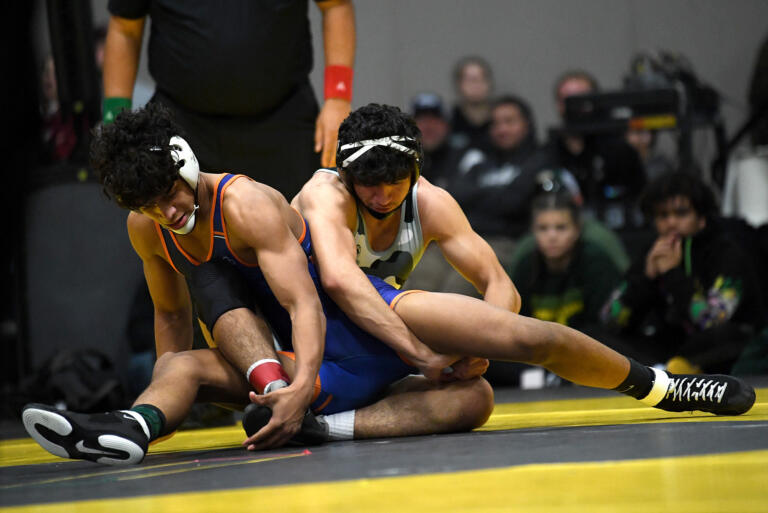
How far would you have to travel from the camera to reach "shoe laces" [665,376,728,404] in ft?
9.50

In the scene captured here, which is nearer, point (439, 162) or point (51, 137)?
point (51, 137)

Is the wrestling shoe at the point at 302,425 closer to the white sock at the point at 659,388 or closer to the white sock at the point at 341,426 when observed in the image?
the white sock at the point at 341,426

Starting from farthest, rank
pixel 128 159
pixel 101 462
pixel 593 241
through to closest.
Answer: pixel 593 241 → pixel 128 159 → pixel 101 462

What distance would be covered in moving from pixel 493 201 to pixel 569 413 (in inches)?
123

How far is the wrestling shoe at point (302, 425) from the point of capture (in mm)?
2654

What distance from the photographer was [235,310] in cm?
284

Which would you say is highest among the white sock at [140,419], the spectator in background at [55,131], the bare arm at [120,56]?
the bare arm at [120,56]

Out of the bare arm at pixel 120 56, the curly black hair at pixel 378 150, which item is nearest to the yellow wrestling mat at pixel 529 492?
the curly black hair at pixel 378 150

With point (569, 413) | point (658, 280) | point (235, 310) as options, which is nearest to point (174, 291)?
point (235, 310)

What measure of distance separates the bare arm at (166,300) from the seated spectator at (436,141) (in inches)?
164

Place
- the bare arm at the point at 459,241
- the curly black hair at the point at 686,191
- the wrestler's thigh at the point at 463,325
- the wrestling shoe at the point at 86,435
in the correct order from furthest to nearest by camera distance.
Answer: the curly black hair at the point at 686,191, the bare arm at the point at 459,241, the wrestler's thigh at the point at 463,325, the wrestling shoe at the point at 86,435

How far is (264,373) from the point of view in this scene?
276cm

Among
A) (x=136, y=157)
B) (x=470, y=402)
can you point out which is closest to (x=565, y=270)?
(x=470, y=402)

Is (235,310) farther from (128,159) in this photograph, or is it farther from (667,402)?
(667,402)
